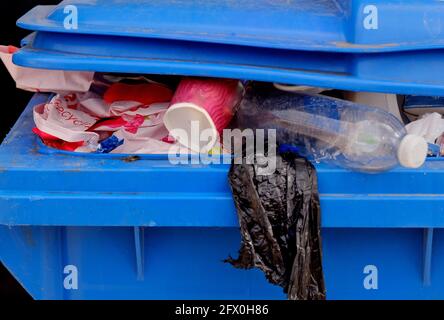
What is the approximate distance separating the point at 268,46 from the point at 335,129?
32 centimetres

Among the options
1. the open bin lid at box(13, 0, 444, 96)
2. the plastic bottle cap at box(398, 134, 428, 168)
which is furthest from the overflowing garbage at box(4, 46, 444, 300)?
the open bin lid at box(13, 0, 444, 96)

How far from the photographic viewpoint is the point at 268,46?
2.27 meters

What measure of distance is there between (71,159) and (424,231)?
3.43 feet

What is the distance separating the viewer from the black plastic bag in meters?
2.26

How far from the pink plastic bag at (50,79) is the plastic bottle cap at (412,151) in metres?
1.03

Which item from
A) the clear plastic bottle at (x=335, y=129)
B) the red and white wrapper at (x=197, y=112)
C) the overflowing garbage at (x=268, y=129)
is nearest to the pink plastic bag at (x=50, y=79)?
the overflowing garbage at (x=268, y=129)

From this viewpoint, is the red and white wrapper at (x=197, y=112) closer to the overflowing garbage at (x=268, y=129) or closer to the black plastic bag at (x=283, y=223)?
the overflowing garbage at (x=268, y=129)

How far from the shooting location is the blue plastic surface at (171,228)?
2289 mm

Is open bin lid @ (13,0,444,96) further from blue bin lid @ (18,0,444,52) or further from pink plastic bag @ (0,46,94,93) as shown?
pink plastic bag @ (0,46,94,93)

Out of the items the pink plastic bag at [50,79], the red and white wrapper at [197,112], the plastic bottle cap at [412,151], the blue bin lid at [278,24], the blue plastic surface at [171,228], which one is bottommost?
the blue plastic surface at [171,228]

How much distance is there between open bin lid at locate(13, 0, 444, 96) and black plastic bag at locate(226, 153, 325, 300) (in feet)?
0.86

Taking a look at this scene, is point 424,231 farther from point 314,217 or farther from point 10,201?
point 10,201

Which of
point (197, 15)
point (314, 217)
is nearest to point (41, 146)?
point (197, 15)

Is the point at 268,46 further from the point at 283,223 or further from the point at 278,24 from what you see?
the point at 283,223
